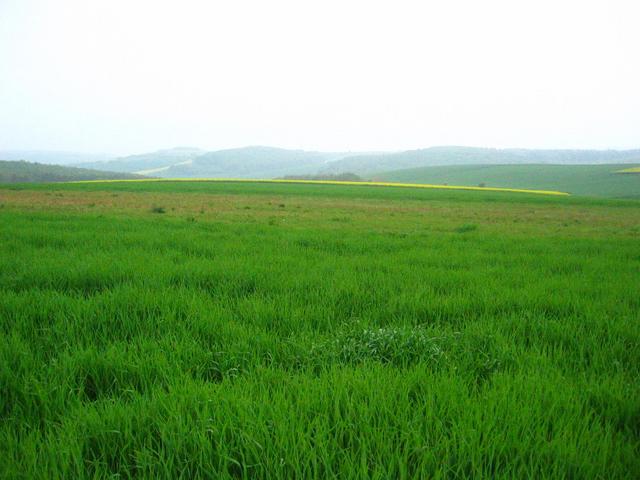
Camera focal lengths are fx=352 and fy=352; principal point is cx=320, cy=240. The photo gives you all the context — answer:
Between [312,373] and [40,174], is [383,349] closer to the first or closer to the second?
[312,373]

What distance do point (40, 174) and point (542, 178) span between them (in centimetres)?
15039

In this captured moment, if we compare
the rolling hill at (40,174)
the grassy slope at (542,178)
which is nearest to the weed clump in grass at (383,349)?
the grassy slope at (542,178)

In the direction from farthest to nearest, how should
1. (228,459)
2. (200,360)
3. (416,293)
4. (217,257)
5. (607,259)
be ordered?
1. (607,259)
2. (217,257)
3. (416,293)
4. (200,360)
5. (228,459)

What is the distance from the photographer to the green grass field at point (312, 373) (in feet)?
5.97

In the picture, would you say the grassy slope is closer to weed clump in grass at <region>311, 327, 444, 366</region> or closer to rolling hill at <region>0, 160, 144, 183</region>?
weed clump in grass at <region>311, 327, 444, 366</region>

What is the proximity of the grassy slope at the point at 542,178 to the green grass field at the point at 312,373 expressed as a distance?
77.4 metres

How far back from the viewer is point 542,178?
310ft

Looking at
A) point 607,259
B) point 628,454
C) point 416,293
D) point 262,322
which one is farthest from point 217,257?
point 607,259

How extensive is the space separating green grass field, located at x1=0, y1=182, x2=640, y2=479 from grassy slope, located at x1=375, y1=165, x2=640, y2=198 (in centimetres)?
7736

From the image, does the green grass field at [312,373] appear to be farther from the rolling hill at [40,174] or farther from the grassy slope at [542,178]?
the rolling hill at [40,174]

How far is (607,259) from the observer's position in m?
→ 7.69

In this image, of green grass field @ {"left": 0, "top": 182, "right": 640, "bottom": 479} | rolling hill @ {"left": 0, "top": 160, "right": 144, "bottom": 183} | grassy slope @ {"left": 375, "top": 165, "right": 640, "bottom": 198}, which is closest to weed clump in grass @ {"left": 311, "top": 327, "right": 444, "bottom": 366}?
green grass field @ {"left": 0, "top": 182, "right": 640, "bottom": 479}

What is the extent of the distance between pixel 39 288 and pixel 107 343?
248 centimetres

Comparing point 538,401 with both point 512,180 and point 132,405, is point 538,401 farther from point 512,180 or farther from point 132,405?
point 512,180
